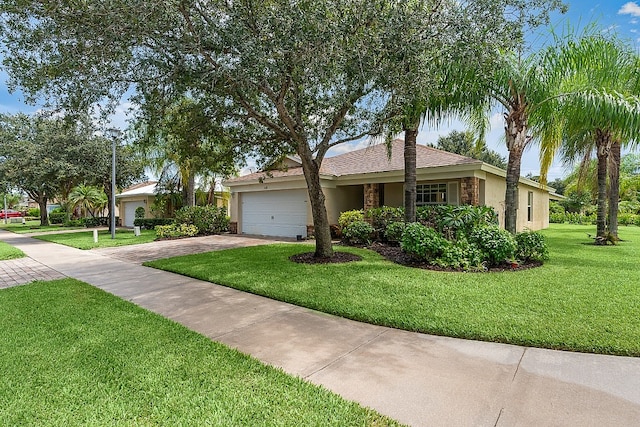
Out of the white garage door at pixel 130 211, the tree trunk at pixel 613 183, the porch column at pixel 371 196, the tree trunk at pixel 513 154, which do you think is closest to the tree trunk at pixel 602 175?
the tree trunk at pixel 613 183

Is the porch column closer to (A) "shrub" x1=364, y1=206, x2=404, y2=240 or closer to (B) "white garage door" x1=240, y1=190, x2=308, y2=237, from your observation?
(A) "shrub" x1=364, y1=206, x2=404, y2=240

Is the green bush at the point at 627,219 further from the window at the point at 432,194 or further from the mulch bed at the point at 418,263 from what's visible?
the mulch bed at the point at 418,263

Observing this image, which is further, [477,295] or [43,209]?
[43,209]

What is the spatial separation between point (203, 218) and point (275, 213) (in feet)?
15.1

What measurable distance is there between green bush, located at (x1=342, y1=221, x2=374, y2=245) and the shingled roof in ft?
9.14

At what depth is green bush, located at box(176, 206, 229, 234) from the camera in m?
18.6

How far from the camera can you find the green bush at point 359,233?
12.3 m

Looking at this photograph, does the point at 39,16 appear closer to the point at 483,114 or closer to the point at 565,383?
the point at 565,383

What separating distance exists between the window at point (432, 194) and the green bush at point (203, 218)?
1104 cm

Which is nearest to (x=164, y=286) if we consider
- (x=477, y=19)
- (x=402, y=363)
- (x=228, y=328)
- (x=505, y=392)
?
(x=228, y=328)

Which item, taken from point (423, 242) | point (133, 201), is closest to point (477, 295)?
point (423, 242)

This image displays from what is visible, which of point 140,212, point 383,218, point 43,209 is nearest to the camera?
point 383,218

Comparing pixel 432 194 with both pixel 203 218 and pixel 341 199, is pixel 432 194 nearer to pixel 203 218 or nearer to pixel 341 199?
pixel 341 199

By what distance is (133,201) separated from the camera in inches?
1094
